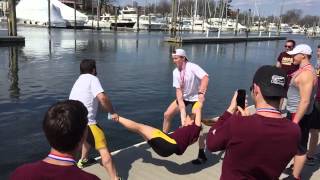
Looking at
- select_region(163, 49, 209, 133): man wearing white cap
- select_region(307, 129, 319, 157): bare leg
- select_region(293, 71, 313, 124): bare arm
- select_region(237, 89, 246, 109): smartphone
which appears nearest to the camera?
select_region(237, 89, 246, 109): smartphone

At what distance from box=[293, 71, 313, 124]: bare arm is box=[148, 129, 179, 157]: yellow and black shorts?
1.78m

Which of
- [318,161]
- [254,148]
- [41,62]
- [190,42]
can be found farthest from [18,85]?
[190,42]

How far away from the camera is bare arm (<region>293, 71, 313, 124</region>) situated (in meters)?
5.05

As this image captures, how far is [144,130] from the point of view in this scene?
18.3 ft

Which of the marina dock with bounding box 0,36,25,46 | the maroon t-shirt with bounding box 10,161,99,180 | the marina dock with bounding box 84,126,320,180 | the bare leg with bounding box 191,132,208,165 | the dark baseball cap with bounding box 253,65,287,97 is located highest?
the dark baseball cap with bounding box 253,65,287,97

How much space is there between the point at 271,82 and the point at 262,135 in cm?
43

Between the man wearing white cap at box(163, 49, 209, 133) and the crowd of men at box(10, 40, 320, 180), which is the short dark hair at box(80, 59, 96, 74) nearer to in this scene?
the crowd of men at box(10, 40, 320, 180)

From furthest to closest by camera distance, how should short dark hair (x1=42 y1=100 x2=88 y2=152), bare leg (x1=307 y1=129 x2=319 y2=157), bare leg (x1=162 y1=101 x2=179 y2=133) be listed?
bare leg (x1=162 y1=101 x2=179 y2=133) < bare leg (x1=307 y1=129 x2=319 y2=157) < short dark hair (x1=42 y1=100 x2=88 y2=152)

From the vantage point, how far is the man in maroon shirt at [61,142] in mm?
2316

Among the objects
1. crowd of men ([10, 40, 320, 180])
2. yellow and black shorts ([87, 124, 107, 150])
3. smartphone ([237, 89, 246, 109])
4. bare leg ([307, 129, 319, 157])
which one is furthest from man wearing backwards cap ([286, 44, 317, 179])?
yellow and black shorts ([87, 124, 107, 150])

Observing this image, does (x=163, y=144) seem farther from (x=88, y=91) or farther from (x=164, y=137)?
(x=88, y=91)

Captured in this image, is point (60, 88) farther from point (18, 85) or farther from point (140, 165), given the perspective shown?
point (140, 165)

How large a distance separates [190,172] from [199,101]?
4.36 ft

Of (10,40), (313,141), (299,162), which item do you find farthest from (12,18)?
(299,162)
